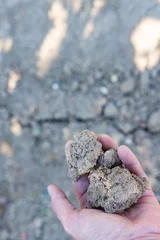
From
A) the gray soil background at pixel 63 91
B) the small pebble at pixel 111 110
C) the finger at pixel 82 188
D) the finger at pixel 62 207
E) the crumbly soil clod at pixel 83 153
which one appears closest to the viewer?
the finger at pixel 62 207

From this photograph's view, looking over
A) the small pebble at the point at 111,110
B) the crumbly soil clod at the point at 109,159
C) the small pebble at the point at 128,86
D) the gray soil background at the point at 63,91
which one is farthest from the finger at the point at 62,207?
the small pebble at the point at 128,86

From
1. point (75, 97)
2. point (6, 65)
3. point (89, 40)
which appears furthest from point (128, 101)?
point (6, 65)

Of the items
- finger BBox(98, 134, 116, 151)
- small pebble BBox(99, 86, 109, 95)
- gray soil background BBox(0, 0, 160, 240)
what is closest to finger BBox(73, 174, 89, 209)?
finger BBox(98, 134, 116, 151)

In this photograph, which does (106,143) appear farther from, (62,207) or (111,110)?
(111,110)

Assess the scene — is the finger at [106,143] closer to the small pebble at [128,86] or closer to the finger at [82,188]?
the finger at [82,188]

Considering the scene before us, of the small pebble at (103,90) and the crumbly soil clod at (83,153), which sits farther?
the small pebble at (103,90)
